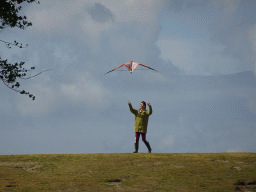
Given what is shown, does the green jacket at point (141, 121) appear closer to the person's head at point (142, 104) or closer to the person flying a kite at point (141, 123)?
the person flying a kite at point (141, 123)

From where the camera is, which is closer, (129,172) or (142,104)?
(129,172)

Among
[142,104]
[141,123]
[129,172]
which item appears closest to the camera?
[129,172]

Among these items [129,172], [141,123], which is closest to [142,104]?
[141,123]

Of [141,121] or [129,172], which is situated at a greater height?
[141,121]

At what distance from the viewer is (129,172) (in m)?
11.4

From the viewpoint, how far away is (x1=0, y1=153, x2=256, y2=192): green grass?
1013 cm

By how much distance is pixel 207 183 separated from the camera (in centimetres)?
1045

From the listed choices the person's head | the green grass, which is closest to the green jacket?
the person's head

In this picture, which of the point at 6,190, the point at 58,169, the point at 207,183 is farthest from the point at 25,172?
the point at 207,183

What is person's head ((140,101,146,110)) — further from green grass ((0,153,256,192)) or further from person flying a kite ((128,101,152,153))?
green grass ((0,153,256,192))

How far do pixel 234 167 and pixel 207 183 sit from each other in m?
2.70

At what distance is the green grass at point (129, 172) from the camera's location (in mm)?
10133

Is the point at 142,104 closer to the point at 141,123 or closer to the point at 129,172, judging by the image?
the point at 141,123

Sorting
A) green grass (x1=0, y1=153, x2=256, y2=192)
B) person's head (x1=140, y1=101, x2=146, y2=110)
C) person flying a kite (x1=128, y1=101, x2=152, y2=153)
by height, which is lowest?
green grass (x1=0, y1=153, x2=256, y2=192)
